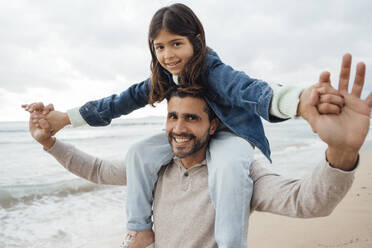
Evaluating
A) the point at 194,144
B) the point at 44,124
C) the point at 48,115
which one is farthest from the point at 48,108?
the point at 194,144

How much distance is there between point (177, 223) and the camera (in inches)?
76.4

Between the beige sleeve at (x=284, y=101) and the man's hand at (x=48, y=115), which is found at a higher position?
the beige sleeve at (x=284, y=101)

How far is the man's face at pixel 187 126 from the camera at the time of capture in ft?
6.72

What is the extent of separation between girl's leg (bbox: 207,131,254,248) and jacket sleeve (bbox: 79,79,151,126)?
1.03m

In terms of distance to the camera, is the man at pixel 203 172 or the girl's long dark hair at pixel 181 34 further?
the girl's long dark hair at pixel 181 34

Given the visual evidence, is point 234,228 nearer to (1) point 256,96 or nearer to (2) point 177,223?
(2) point 177,223

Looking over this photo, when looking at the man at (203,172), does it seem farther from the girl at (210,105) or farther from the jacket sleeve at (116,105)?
the jacket sleeve at (116,105)

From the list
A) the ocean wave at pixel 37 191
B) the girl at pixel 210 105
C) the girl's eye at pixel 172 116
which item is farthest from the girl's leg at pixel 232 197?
the ocean wave at pixel 37 191

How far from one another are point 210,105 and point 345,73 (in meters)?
1.04

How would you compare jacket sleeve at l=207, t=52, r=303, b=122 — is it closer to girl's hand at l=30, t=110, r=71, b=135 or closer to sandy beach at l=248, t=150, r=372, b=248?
girl's hand at l=30, t=110, r=71, b=135

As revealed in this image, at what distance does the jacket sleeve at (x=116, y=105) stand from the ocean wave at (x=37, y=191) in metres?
3.89

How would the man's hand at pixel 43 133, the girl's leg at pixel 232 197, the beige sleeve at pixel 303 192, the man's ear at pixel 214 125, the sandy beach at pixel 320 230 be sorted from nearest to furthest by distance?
1. the beige sleeve at pixel 303 192
2. the girl's leg at pixel 232 197
3. the man's ear at pixel 214 125
4. the man's hand at pixel 43 133
5. the sandy beach at pixel 320 230

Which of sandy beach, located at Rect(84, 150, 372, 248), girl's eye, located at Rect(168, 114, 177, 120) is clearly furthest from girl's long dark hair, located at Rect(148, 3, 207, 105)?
sandy beach, located at Rect(84, 150, 372, 248)

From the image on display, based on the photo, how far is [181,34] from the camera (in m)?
2.25
